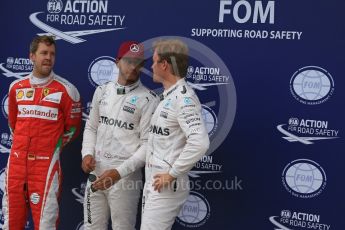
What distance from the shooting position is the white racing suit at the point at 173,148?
2516 millimetres

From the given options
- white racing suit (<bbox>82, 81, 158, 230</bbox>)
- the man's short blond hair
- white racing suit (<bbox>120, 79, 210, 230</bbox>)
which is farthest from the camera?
white racing suit (<bbox>82, 81, 158, 230</bbox>)

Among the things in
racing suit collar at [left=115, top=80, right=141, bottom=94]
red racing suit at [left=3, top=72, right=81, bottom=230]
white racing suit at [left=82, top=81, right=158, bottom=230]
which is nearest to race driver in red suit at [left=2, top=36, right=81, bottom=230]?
red racing suit at [left=3, top=72, right=81, bottom=230]

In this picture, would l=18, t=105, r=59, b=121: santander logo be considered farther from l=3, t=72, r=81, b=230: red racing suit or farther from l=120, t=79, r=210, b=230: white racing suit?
l=120, t=79, r=210, b=230: white racing suit

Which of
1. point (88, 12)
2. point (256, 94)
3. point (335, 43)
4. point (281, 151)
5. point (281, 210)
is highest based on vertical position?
point (88, 12)

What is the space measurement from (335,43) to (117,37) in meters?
1.46

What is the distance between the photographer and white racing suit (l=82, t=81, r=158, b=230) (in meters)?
3.01

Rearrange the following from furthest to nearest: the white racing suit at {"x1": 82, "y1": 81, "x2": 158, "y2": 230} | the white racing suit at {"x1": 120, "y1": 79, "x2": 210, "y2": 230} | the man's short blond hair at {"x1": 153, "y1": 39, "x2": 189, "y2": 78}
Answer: the white racing suit at {"x1": 82, "y1": 81, "x2": 158, "y2": 230} → the man's short blond hair at {"x1": 153, "y1": 39, "x2": 189, "y2": 78} → the white racing suit at {"x1": 120, "y1": 79, "x2": 210, "y2": 230}

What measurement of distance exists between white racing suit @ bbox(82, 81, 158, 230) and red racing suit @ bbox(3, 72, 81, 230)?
250 mm

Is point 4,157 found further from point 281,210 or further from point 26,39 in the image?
point 281,210

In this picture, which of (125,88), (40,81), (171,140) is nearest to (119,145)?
(125,88)

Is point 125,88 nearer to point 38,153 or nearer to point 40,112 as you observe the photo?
point 40,112

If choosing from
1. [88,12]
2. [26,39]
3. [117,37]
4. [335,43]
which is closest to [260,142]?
[335,43]

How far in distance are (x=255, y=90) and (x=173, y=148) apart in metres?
0.86

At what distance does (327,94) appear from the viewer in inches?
121
